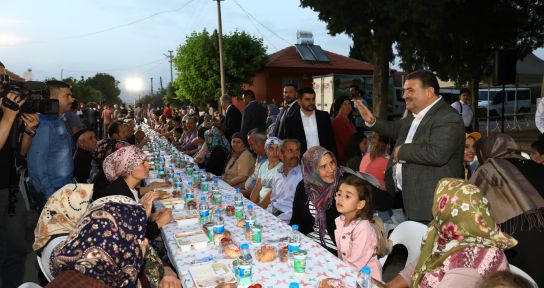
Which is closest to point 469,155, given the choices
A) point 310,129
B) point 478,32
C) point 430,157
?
point 310,129

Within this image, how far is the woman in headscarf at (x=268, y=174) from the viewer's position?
4420mm

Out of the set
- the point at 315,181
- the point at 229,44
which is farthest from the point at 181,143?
the point at 229,44

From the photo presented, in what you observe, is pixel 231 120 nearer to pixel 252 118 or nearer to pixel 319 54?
pixel 252 118

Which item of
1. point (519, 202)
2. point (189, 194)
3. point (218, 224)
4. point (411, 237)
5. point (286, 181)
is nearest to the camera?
point (519, 202)

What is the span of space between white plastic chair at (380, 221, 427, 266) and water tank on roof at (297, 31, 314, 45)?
2755cm

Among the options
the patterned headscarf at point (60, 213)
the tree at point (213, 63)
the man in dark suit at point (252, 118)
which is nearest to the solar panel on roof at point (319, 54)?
the tree at point (213, 63)

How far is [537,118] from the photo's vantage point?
5328 mm

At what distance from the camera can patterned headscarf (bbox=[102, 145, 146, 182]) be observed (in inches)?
130

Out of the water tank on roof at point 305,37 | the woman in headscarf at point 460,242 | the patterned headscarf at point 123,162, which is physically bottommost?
the woman in headscarf at point 460,242

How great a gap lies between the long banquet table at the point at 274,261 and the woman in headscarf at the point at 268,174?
4.47ft

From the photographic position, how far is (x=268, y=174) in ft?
14.8

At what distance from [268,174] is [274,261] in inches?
88.7

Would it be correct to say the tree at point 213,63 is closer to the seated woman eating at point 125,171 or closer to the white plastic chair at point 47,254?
the seated woman eating at point 125,171

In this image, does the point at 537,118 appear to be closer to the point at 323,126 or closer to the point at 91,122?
the point at 323,126
